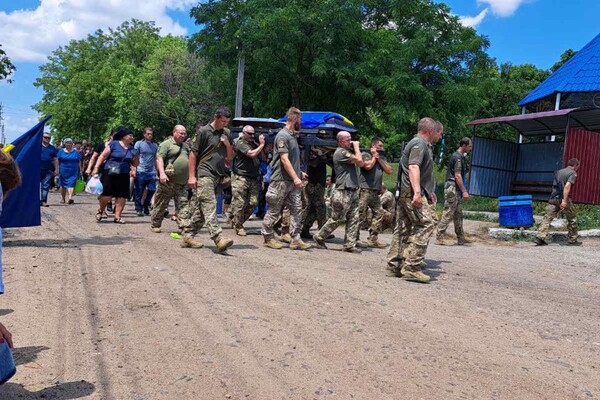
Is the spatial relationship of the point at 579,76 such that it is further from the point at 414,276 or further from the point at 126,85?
the point at 126,85

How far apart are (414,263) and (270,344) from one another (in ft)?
9.71

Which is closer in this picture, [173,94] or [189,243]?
[189,243]

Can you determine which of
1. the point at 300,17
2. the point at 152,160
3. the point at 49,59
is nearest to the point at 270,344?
the point at 152,160

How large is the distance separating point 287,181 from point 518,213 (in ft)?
22.3

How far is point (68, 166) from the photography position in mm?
14438

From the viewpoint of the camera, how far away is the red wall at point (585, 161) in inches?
601

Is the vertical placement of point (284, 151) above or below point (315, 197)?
above

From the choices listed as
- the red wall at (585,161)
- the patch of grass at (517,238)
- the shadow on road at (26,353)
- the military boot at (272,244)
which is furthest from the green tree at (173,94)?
the shadow on road at (26,353)

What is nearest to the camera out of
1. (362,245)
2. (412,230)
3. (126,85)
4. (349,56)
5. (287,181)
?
(412,230)

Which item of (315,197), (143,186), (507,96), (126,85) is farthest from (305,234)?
(126,85)

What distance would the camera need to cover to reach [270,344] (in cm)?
435

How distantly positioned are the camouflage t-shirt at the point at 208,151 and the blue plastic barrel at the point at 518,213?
25.1 feet

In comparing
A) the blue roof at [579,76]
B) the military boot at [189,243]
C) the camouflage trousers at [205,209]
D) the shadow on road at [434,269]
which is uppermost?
the blue roof at [579,76]

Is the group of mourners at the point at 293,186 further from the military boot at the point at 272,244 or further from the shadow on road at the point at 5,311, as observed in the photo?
the shadow on road at the point at 5,311
